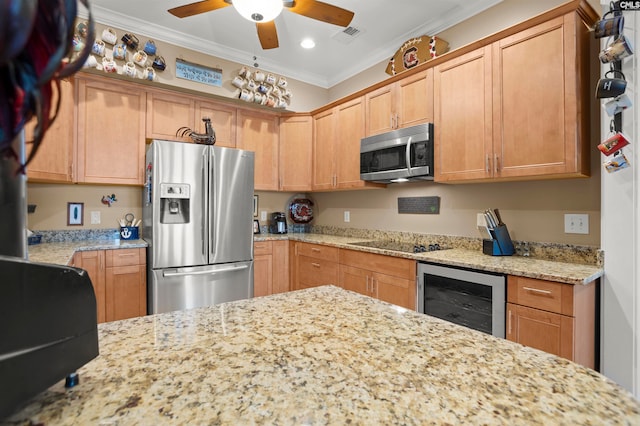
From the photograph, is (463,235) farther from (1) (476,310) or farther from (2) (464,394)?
(2) (464,394)

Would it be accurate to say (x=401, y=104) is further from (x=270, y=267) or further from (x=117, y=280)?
(x=117, y=280)

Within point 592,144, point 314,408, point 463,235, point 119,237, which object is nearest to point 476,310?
point 463,235

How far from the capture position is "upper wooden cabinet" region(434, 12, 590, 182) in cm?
190

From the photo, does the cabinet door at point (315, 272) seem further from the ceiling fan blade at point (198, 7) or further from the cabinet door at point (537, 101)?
the ceiling fan blade at point (198, 7)

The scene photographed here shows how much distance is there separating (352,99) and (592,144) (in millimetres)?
2105

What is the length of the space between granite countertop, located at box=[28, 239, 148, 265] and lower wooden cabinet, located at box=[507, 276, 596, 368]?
2694 millimetres

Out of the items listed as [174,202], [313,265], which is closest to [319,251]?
[313,265]

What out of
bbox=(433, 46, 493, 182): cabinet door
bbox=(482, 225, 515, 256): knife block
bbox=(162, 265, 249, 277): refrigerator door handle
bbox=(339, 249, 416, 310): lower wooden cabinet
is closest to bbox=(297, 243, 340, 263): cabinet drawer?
bbox=(339, 249, 416, 310): lower wooden cabinet

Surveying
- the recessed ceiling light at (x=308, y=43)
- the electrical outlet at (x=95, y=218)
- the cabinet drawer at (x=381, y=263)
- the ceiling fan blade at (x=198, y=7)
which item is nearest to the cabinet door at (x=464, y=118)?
the cabinet drawer at (x=381, y=263)

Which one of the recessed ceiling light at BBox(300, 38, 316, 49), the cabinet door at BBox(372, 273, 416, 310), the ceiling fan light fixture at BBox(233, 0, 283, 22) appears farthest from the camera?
the recessed ceiling light at BBox(300, 38, 316, 49)

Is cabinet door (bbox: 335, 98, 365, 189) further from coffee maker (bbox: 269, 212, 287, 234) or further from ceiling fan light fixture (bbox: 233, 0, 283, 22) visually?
ceiling fan light fixture (bbox: 233, 0, 283, 22)

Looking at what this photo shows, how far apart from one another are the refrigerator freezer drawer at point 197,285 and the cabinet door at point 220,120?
1.39m

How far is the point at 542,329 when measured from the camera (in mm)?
1722

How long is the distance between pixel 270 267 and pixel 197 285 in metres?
0.86
